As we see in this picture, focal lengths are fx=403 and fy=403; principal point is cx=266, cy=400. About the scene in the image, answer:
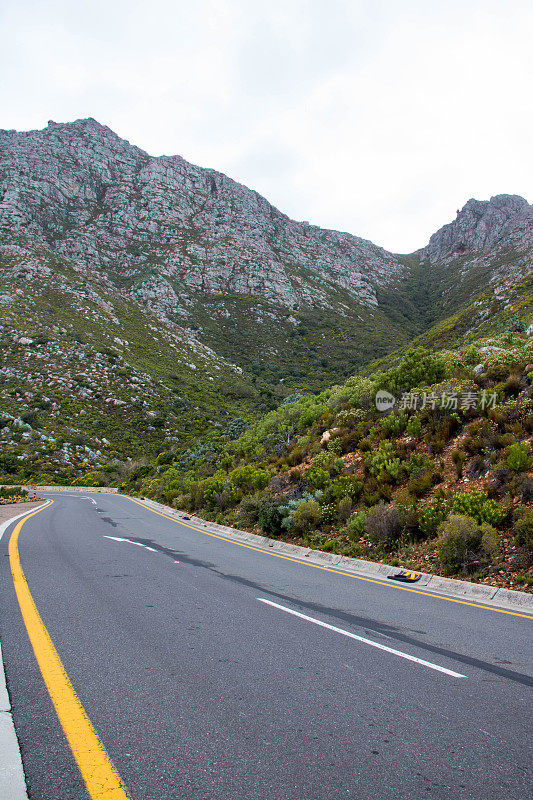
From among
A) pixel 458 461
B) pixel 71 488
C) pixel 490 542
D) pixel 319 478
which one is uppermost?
pixel 458 461

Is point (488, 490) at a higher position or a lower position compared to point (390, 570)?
higher

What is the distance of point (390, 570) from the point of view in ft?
26.8

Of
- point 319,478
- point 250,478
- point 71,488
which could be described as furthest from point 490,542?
point 71,488

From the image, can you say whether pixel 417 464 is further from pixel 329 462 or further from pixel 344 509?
pixel 329 462

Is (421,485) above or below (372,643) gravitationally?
above

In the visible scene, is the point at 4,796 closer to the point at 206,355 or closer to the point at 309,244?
the point at 206,355

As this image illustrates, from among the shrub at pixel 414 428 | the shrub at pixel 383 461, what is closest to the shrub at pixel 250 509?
the shrub at pixel 383 461

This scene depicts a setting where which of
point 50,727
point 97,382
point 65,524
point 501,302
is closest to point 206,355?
point 97,382

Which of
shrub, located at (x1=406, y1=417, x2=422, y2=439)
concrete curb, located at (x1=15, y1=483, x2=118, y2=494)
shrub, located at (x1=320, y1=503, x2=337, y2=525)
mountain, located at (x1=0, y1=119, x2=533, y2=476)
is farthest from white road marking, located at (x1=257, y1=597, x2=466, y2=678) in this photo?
mountain, located at (x1=0, y1=119, x2=533, y2=476)

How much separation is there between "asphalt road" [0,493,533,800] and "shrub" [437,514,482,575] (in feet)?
5.03

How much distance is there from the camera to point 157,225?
8225 cm

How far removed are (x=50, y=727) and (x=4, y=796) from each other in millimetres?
660

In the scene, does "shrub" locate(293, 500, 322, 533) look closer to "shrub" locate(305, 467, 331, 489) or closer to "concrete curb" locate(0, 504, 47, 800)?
"shrub" locate(305, 467, 331, 489)

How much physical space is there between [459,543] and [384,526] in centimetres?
189
